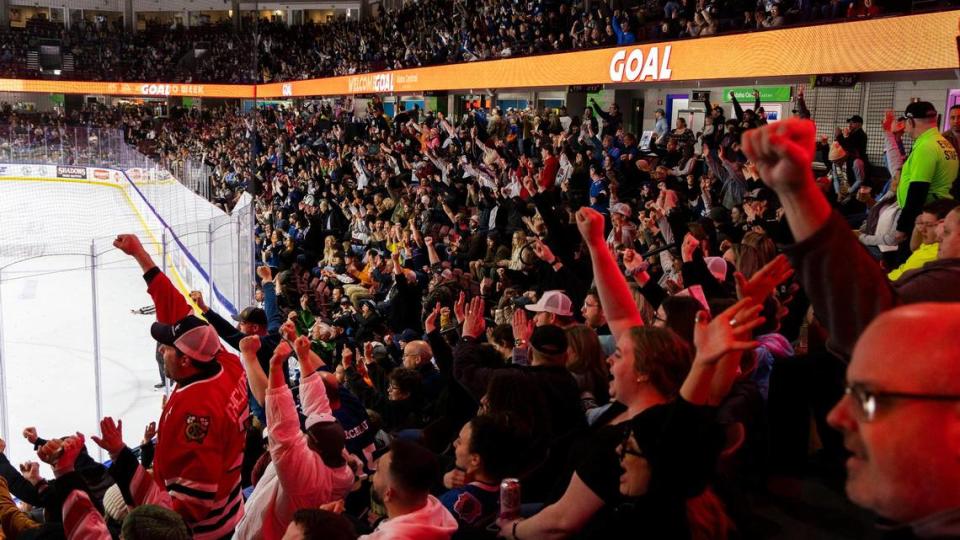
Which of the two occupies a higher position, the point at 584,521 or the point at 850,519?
the point at 584,521

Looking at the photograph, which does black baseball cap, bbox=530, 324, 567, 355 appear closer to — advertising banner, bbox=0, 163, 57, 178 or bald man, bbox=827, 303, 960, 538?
bald man, bbox=827, 303, 960, 538

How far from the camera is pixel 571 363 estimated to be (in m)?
3.69

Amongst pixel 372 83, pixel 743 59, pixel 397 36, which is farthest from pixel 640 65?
pixel 397 36

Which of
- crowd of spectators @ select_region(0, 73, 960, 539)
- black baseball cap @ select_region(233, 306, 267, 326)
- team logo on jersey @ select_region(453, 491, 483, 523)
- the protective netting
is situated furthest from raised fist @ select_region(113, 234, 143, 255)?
the protective netting

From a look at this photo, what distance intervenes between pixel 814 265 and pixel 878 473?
46cm

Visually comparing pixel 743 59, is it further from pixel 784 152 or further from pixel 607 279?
pixel 784 152

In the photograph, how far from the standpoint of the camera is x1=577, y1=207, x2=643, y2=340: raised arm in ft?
9.84

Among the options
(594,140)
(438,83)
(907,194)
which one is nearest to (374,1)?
(438,83)

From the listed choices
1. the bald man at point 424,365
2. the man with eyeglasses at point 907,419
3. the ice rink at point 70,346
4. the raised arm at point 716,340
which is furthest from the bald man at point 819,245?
the ice rink at point 70,346

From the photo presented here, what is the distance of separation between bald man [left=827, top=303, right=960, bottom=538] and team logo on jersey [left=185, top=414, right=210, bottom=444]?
312cm

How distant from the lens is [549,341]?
3.50 m

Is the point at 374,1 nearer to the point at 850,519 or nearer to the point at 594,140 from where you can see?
the point at 594,140

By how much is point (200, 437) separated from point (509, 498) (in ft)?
5.90

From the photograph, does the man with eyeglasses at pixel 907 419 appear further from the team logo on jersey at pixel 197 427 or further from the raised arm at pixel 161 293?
the raised arm at pixel 161 293
